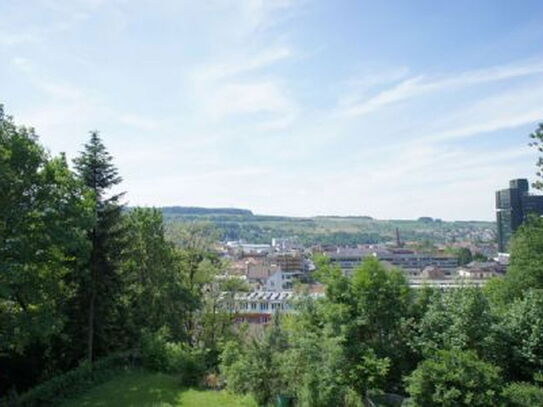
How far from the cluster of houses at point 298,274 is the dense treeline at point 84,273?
4.11 m

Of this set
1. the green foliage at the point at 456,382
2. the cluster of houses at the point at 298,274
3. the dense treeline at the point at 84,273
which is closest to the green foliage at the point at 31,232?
the dense treeline at the point at 84,273

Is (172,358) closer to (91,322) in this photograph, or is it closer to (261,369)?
(91,322)

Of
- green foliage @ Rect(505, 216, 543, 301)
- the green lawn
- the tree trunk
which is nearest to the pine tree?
the tree trunk

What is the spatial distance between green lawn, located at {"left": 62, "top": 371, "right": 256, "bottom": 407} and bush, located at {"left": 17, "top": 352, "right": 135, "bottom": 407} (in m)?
0.51

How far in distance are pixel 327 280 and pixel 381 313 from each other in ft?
5.99

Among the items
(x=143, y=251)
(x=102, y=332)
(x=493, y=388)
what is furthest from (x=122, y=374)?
(x=493, y=388)

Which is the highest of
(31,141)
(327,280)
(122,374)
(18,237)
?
(31,141)

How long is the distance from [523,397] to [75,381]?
15.2m

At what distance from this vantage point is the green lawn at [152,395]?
50.8ft

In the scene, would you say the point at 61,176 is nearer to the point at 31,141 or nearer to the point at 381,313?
the point at 31,141

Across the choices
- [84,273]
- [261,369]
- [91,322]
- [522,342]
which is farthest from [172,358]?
[522,342]

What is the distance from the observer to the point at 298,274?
312 ft

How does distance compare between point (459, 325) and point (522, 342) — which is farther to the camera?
point (459, 325)

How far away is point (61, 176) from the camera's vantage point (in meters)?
17.1
